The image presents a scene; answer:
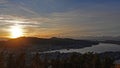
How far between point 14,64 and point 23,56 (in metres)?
3.13

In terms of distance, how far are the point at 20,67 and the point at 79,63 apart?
51.0ft

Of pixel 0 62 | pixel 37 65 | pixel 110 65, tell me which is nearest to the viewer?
pixel 0 62

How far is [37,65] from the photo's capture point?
67.3 meters

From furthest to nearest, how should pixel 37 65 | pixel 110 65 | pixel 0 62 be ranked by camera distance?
pixel 110 65 → pixel 37 65 → pixel 0 62

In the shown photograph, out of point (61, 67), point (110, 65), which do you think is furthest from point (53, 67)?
point (110, 65)

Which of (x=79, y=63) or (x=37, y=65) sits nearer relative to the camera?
(x=37, y=65)

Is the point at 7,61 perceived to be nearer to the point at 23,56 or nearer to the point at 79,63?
the point at 23,56

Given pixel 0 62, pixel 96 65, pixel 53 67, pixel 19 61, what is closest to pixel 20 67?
pixel 19 61

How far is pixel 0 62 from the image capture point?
61188 millimetres

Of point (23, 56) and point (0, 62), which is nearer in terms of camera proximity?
point (0, 62)

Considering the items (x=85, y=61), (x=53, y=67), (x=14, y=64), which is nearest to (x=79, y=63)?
(x=85, y=61)

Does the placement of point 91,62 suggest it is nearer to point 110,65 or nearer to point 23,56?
point 110,65

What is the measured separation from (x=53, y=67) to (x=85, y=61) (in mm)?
8413

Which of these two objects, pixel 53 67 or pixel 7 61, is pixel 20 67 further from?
pixel 53 67
